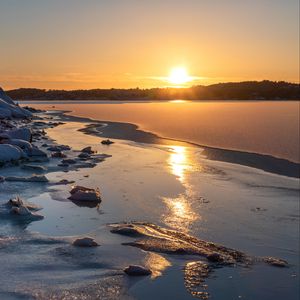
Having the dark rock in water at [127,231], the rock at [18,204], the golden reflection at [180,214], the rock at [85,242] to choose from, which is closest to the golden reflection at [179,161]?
the golden reflection at [180,214]

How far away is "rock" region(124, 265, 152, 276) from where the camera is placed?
21.1 feet

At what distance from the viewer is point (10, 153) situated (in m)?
16.8

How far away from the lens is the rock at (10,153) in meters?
16.4

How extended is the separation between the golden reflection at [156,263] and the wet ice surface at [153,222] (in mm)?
15

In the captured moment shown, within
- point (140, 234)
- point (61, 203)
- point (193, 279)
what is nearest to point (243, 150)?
point (61, 203)

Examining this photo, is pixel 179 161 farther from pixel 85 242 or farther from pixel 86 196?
pixel 85 242

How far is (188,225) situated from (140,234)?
4.04 feet

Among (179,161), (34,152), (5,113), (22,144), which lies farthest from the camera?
(5,113)

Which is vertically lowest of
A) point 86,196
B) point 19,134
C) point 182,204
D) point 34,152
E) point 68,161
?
point 182,204

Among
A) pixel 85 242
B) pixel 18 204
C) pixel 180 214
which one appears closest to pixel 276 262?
pixel 85 242

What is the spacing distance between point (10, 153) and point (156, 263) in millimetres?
11229

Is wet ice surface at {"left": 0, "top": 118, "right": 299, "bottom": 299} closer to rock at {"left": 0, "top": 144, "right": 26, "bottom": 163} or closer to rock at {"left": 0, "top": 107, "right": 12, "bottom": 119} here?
rock at {"left": 0, "top": 144, "right": 26, "bottom": 163}

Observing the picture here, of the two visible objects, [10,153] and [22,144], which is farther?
[22,144]

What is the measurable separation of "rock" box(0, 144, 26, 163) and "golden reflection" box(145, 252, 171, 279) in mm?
10391
